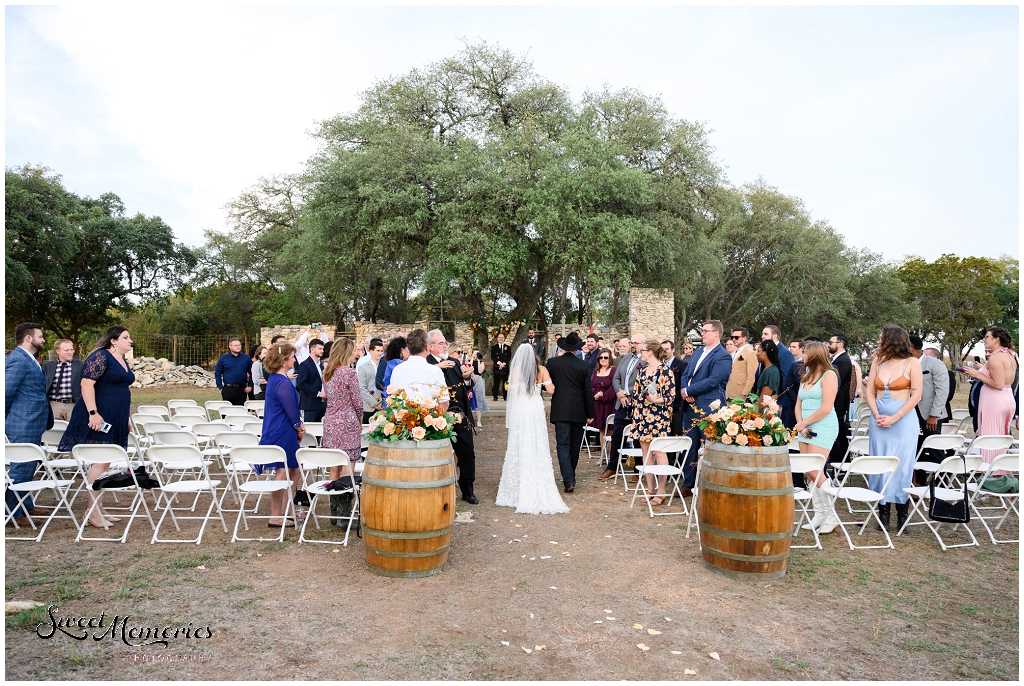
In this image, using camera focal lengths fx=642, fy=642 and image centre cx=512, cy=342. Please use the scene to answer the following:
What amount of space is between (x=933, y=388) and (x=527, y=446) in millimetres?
4942

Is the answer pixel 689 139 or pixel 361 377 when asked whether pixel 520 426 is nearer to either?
pixel 361 377

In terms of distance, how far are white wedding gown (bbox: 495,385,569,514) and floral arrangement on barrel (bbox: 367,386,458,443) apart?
2158 mm

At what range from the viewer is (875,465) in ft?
17.7

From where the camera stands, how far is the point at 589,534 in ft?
19.1

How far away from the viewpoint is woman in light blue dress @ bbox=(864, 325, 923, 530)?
5809 mm

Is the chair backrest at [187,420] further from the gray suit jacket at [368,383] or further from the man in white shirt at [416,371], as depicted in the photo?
the man in white shirt at [416,371]

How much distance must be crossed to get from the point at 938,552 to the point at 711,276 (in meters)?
27.3

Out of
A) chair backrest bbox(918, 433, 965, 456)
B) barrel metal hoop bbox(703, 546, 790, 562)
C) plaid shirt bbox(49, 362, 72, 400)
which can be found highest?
plaid shirt bbox(49, 362, 72, 400)

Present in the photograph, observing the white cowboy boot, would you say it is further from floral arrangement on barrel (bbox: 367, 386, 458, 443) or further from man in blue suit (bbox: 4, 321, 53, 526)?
man in blue suit (bbox: 4, 321, 53, 526)

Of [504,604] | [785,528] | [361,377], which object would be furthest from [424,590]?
[361,377]

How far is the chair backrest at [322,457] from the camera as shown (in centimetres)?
519

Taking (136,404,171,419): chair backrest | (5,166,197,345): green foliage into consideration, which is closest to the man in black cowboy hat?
(136,404,171,419): chair backrest

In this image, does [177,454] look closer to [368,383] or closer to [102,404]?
[102,404]

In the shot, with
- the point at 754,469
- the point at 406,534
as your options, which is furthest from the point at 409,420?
the point at 754,469
